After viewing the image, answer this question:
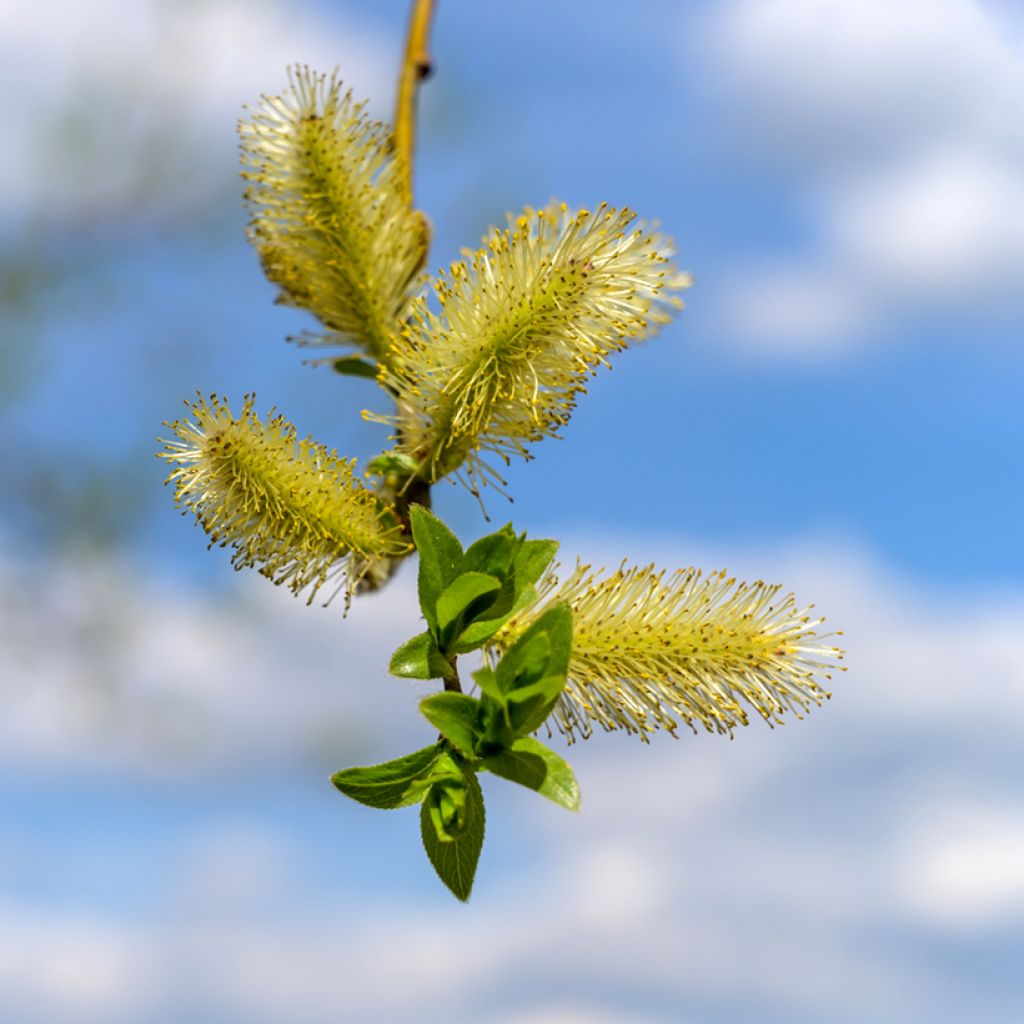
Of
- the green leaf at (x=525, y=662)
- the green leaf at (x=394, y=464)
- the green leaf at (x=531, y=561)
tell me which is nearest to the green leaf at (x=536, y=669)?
the green leaf at (x=525, y=662)

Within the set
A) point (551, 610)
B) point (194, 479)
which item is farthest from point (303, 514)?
point (551, 610)

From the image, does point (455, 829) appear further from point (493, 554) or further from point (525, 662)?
point (493, 554)

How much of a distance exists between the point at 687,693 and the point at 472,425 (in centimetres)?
43

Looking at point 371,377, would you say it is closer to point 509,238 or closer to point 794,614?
point 509,238

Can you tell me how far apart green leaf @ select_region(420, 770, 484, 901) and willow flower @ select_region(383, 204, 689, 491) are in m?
0.45

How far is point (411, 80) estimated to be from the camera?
2469 millimetres

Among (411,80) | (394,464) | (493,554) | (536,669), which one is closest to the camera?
(536,669)

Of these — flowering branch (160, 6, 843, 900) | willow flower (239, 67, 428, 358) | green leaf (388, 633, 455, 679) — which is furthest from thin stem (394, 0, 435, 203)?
green leaf (388, 633, 455, 679)

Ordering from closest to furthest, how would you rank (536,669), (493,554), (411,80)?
(536,669), (493,554), (411,80)

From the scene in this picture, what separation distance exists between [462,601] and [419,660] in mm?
99

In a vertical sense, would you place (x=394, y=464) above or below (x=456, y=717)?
above

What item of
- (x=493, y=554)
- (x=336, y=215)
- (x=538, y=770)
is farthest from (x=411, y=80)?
(x=538, y=770)

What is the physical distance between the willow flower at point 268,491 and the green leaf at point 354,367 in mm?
453

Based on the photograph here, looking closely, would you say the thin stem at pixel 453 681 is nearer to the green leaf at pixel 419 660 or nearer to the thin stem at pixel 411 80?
the green leaf at pixel 419 660
